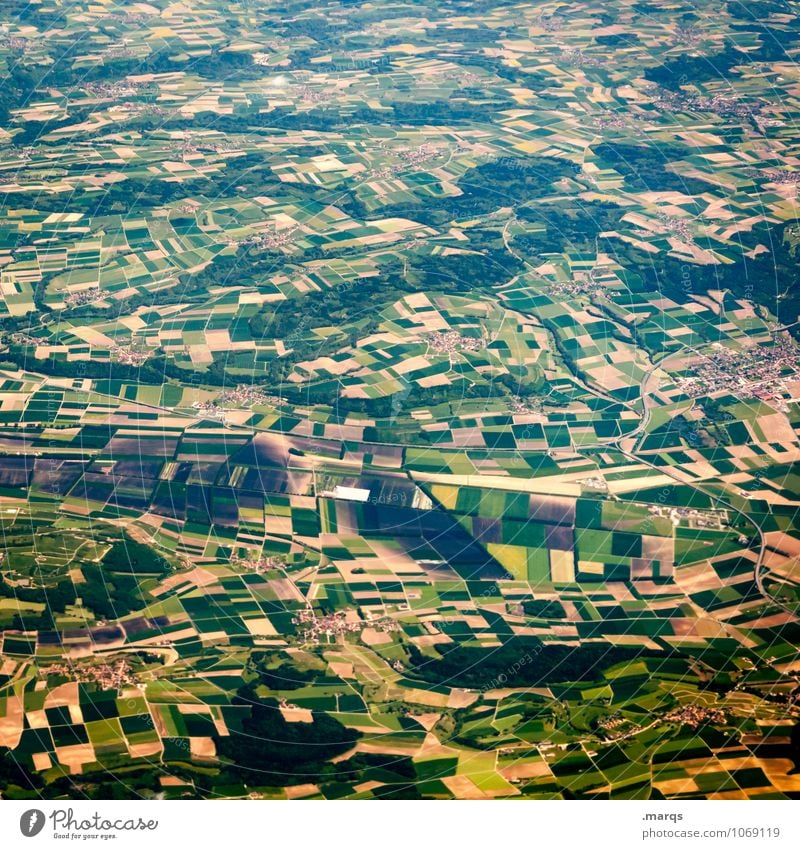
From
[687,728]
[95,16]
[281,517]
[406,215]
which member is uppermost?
[95,16]

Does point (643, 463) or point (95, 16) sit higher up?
point (95, 16)

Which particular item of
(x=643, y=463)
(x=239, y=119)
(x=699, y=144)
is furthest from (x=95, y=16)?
(x=643, y=463)

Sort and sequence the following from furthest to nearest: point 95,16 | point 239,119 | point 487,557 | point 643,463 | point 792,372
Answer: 1. point 95,16
2. point 239,119
3. point 792,372
4. point 643,463
5. point 487,557

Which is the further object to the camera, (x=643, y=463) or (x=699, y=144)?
(x=699, y=144)

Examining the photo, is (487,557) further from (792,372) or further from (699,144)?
(699,144)
